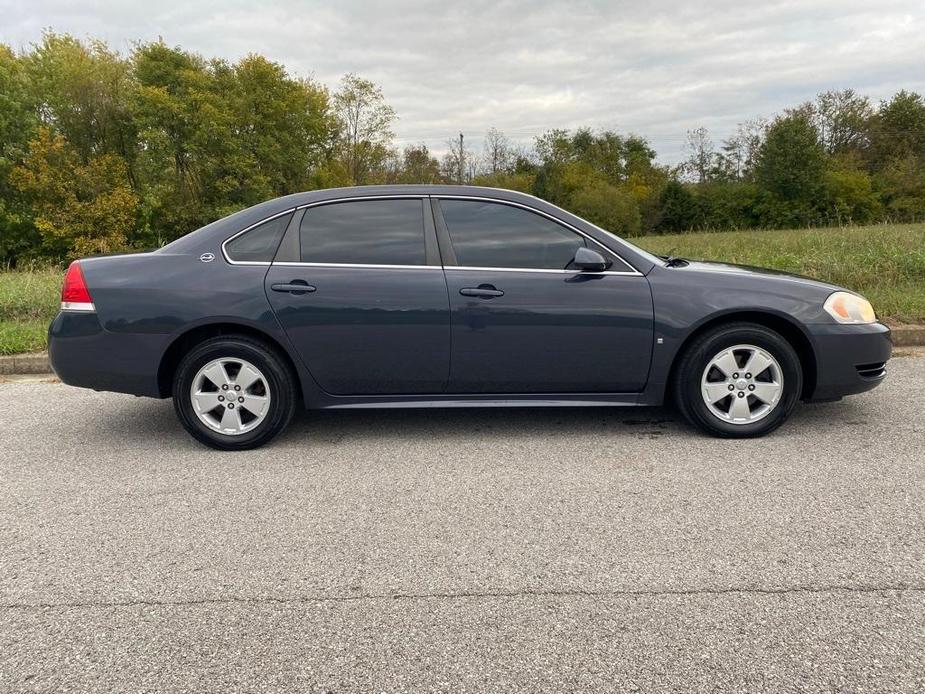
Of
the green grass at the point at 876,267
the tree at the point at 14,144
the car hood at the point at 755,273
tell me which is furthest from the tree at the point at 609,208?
the car hood at the point at 755,273

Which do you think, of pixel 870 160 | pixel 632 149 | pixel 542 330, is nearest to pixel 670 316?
pixel 542 330

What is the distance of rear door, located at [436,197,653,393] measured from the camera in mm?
3986

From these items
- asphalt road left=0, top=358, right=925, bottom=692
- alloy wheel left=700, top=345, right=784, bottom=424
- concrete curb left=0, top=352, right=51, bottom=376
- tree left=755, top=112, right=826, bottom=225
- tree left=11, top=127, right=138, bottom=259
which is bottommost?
asphalt road left=0, top=358, right=925, bottom=692

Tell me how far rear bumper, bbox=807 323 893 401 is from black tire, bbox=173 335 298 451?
3235mm

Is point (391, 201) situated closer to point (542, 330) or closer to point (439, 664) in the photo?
point (542, 330)

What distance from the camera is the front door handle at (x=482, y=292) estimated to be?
157 inches

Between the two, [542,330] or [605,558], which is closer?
[605,558]

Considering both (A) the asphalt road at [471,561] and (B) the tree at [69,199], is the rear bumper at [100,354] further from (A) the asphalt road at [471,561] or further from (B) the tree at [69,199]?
(B) the tree at [69,199]

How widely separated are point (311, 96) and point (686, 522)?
179ft

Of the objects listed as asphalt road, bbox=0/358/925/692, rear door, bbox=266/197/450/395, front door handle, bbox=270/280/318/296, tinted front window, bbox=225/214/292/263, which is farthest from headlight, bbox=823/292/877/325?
tinted front window, bbox=225/214/292/263

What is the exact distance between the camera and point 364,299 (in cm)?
397

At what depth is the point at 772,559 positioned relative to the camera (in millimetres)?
2684

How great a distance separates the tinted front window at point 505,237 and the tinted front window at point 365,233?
0.23 meters

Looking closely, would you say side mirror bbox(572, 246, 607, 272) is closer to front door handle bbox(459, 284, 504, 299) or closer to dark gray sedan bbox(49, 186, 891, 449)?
dark gray sedan bbox(49, 186, 891, 449)
